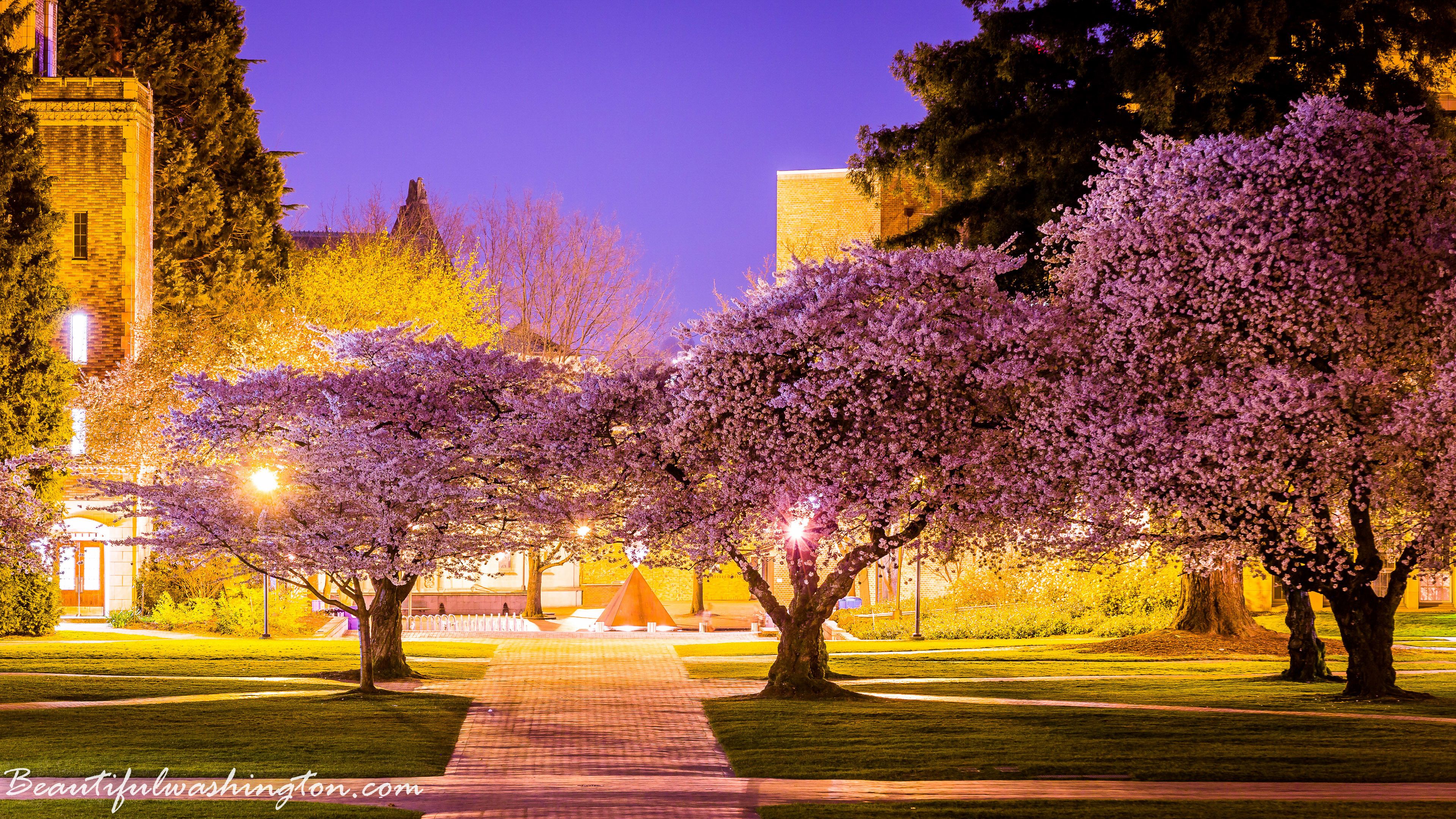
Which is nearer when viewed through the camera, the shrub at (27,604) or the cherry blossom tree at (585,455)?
the cherry blossom tree at (585,455)

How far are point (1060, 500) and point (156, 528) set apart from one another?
1357 centimetres

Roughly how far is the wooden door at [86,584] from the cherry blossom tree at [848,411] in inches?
1027

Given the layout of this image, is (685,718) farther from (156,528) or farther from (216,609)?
(216,609)

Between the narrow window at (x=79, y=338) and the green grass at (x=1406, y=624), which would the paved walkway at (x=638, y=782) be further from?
the narrow window at (x=79, y=338)

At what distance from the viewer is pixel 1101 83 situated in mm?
24578

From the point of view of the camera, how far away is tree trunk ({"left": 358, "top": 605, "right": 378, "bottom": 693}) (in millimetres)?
20219

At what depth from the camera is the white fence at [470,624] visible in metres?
36.0

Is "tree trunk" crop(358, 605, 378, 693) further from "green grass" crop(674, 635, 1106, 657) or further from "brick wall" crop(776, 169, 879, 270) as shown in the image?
"brick wall" crop(776, 169, 879, 270)

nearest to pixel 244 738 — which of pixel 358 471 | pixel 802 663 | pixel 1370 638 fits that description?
pixel 358 471

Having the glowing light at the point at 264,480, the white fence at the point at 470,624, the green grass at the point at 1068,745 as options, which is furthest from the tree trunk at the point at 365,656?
the white fence at the point at 470,624

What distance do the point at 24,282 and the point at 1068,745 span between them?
2631cm

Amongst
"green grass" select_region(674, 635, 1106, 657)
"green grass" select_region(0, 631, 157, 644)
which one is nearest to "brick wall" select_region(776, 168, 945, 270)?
"green grass" select_region(674, 635, 1106, 657)

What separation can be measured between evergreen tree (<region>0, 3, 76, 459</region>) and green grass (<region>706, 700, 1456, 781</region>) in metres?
20.9

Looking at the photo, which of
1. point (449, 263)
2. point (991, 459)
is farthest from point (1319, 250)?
point (449, 263)
